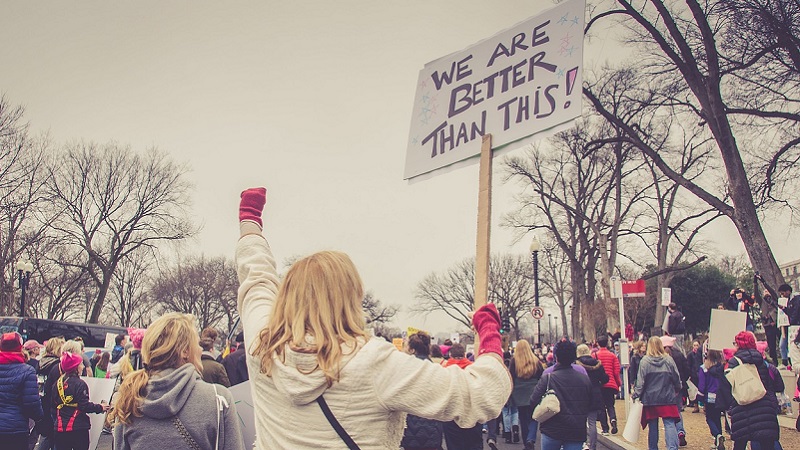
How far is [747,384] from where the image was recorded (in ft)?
27.0

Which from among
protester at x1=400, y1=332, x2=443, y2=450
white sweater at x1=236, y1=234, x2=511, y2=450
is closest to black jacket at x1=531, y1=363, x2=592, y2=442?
protester at x1=400, y1=332, x2=443, y2=450

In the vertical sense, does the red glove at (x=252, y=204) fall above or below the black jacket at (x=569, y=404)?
above

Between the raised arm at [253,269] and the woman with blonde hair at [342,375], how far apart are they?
7.6 inches

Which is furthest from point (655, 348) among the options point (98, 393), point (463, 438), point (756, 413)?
point (98, 393)

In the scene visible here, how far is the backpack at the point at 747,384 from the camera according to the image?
8.21 metres

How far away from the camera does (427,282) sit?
7344cm

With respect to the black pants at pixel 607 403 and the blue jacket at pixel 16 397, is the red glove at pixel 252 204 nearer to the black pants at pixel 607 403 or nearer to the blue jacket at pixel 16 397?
the blue jacket at pixel 16 397

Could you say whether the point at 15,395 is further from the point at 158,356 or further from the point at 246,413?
the point at 158,356

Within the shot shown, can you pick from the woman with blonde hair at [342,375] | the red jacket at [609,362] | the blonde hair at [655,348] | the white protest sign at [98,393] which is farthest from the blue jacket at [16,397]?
the red jacket at [609,362]

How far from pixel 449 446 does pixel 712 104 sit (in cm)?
1103

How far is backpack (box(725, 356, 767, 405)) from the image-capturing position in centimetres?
821

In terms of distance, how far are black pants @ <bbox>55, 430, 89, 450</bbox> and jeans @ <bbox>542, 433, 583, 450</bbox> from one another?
500 centimetres

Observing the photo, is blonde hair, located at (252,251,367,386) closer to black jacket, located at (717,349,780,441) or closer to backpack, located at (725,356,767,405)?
backpack, located at (725,356,767,405)

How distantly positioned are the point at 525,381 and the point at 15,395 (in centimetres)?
828
